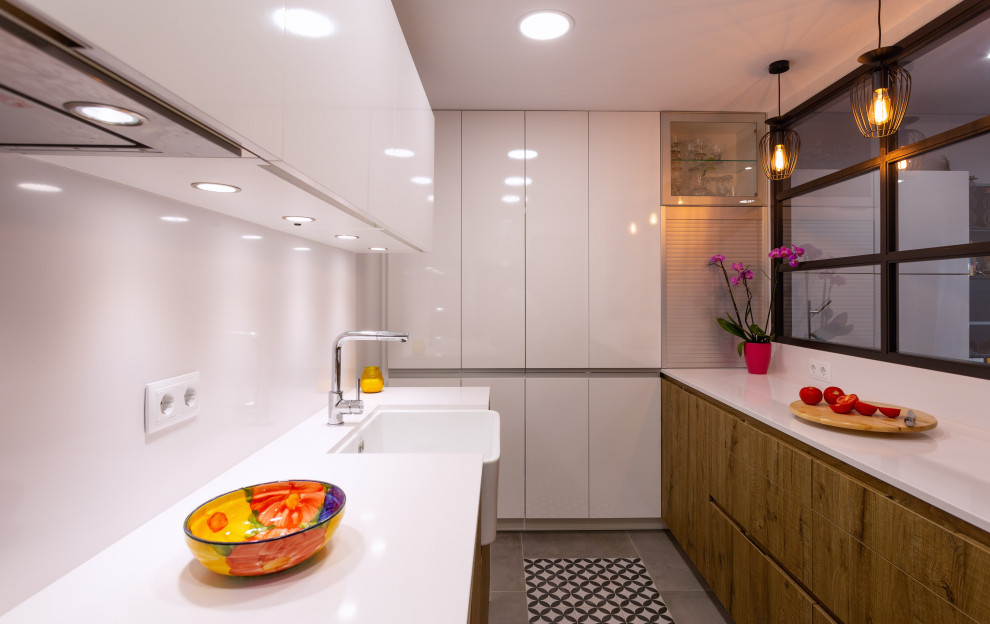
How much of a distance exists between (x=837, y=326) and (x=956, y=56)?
1.18 meters

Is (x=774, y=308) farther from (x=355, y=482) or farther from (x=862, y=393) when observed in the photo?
(x=355, y=482)

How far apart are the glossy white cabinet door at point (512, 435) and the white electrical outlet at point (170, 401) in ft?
6.18

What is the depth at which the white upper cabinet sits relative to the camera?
0.43 metres

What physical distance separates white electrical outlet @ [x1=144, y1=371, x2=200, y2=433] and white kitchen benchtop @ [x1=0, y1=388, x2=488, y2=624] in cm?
17

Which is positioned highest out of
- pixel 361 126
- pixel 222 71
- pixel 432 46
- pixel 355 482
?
pixel 432 46

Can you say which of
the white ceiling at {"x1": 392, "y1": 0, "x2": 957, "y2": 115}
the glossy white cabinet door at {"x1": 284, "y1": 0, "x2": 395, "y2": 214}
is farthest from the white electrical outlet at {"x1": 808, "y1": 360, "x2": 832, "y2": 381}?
the glossy white cabinet door at {"x1": 284, "y1": 0, "x2": 395, "y2": 214}

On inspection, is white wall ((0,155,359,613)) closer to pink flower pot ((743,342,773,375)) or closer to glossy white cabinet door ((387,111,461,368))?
glossy white cabinet door ((387,111,461,368))

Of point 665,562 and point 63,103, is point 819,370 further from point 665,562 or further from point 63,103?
point 63,103

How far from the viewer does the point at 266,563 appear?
0.75 m

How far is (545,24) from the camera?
6.55 ft

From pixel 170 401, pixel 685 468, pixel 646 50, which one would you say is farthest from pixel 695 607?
pixel 646 50

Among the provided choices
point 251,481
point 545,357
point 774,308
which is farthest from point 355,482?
point 774,308

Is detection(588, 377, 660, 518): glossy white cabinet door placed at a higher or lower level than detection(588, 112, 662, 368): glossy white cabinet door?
lower

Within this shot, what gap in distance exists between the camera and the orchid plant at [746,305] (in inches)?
111
